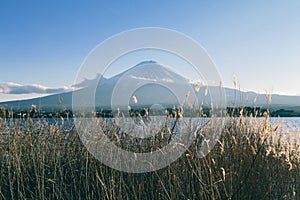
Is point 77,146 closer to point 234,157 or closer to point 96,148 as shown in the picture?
point 96,148

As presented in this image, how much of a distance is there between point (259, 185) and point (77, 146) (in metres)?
2.09

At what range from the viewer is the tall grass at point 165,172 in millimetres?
2883

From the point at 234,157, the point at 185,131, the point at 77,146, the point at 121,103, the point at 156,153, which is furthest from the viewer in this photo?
the point at 121,103

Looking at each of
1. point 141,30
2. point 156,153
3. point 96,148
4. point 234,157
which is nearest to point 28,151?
point 96,148

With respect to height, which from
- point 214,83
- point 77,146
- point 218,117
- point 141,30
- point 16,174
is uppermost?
point 141,30

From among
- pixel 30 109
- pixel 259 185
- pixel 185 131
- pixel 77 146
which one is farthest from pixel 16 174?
pixel 259 185

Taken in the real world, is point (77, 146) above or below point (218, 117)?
below

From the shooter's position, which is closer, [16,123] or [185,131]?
[185,131]

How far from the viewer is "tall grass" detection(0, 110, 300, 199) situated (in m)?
2.88

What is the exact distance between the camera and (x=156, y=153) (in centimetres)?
334

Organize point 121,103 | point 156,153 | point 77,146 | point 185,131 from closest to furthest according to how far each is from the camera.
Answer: point 156,153
point 185,131
point 77,146
point 121,103

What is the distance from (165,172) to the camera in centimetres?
320

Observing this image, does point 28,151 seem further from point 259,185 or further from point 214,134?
point 259,185

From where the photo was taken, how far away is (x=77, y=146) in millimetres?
3992
